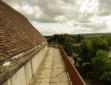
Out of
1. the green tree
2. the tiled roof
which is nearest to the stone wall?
the tiled roof

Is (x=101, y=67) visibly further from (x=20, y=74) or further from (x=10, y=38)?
(x=10, y=38)

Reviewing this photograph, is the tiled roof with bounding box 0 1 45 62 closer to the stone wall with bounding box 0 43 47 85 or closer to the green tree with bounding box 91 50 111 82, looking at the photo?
the stone wall with bounding box 0 43 47 85

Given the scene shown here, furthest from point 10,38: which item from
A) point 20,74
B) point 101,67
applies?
point 101,67

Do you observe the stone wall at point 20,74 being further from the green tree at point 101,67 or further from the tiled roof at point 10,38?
the green tree at point 101,67

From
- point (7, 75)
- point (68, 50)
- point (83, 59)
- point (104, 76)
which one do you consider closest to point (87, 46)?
point (83, 59)

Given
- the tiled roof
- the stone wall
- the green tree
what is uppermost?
the tiled roof

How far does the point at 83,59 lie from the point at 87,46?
4387mm

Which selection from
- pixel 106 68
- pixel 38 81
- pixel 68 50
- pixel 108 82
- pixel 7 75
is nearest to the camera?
pixel 7 75

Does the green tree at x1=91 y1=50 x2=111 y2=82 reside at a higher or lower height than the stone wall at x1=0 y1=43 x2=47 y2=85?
lower

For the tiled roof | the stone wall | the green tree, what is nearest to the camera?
the stone wall

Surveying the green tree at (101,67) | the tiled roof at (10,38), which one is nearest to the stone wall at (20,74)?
the tiled roof at (10,38)

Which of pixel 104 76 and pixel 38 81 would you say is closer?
pixel 38 81

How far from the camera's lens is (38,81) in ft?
21.6

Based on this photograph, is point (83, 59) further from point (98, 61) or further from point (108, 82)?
point (108, 82)
